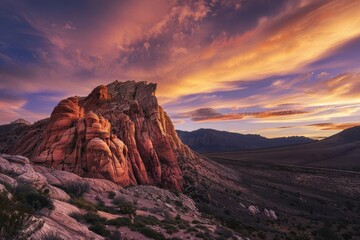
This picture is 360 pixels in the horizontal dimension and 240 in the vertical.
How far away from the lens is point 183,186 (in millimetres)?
45750

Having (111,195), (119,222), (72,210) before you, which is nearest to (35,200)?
(72,210)

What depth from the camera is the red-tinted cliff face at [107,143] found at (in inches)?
1284

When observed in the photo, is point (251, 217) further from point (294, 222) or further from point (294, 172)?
point (294, 172)

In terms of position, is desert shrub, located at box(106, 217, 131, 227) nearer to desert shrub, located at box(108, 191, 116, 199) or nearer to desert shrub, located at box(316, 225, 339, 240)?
desert shrub, located at box(108, 191, 116, 199)

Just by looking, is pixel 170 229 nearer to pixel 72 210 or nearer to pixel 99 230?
pixel 99 230

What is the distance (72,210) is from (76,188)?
8.12 m

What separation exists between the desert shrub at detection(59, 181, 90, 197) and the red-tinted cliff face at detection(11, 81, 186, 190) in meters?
8.82

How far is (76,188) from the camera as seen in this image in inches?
845

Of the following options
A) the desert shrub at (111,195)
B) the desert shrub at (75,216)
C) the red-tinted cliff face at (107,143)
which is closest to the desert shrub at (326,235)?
the red-tinted cliff face at (107,143)

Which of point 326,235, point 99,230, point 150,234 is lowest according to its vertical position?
point 326,235

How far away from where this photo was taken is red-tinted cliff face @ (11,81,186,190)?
32625 mm

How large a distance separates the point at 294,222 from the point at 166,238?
3436 cm

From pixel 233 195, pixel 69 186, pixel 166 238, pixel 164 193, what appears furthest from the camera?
pixel 233 195


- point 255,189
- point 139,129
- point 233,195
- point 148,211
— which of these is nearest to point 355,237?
point 233,195
